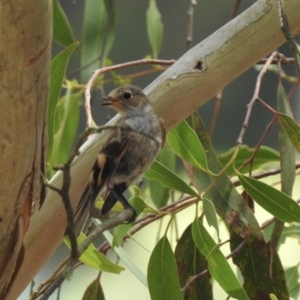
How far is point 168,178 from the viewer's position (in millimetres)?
1294

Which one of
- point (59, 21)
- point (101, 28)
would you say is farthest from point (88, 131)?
point (101, 28)

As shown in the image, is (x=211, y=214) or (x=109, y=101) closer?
(x=211, y=214)

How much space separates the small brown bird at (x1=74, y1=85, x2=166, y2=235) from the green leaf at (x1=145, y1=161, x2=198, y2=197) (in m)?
0.03

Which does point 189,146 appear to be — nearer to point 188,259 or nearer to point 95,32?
point 188,259

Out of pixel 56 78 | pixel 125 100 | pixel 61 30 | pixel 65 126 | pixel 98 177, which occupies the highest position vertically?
pixel 61 30

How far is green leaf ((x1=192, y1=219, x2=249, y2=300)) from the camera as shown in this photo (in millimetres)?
1187

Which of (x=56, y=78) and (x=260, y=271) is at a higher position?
(x=56, y=78)

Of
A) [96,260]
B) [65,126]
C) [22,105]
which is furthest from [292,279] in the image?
[22,105]

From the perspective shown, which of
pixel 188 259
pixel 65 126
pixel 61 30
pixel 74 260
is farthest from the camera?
pixel 65 126

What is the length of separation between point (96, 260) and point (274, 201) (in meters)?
0.39

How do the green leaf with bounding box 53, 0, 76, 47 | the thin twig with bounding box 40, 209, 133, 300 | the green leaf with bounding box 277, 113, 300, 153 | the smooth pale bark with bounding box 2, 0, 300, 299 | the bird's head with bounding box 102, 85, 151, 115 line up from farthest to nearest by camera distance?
the green leaf with bounding box 53, 0, 76, 47 < the bird's head with bounding box 102, 85, 151, 115 < the green leaf with bounding box 277, 113, 300, 153 < the smooth pale bark with bounding box 2, 0, 300, 299 < the thin twig with bounding box 40, 209, 133, 300

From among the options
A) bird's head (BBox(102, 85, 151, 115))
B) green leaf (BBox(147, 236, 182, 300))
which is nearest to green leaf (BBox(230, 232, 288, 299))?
green leaf (BBox(147, 236, 182, 300))

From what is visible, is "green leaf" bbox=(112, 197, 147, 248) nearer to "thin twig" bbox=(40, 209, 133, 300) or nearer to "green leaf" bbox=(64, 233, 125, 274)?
"green leaf" bbox=(64, 233, 125, 274)

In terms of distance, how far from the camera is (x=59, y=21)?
1.69 metres
